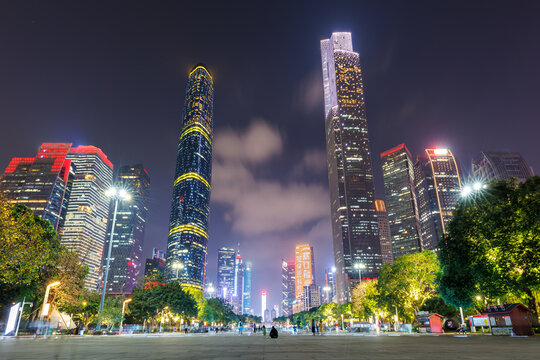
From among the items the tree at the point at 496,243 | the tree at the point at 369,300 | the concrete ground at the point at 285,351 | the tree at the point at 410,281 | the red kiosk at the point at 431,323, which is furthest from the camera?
the tree at the point at 369,300

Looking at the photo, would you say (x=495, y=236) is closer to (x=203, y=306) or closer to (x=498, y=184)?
(x=498, y=184)

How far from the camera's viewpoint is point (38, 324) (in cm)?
4444

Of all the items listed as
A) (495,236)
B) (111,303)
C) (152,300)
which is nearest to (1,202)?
(495,236)

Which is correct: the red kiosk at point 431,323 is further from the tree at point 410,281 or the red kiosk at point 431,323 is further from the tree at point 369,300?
the tree at point 369,300

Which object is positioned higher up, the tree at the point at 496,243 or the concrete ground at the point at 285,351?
the tree at the point at 496,243

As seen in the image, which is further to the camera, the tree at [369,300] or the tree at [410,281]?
the tree at [369,300]

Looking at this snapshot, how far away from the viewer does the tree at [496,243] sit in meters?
25.9

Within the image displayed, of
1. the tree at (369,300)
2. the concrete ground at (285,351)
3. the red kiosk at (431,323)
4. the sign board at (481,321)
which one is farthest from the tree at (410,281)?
the concrete ground at (285,351)

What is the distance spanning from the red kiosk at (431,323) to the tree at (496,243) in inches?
319

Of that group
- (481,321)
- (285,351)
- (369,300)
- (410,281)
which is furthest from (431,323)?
(285,351)

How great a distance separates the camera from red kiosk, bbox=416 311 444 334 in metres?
40.4

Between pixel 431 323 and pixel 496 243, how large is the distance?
19.4 m

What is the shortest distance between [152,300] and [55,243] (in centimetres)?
2736

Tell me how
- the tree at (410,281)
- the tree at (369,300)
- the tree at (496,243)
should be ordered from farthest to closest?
the tree at (369,300) < the tree at (410,281) < the tree at (496,243)
